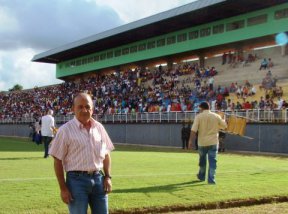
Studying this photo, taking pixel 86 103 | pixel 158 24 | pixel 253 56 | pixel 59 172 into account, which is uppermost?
pixel 158 24

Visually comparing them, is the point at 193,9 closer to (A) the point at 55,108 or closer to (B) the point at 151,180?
(A) the point at 55,108

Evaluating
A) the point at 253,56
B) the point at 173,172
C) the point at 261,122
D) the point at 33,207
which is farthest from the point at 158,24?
the point at 33,207

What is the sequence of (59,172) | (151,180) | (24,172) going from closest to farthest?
(59,172), (151,180), (24,172)

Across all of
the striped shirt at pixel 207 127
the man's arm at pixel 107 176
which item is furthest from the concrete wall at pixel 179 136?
the man's arm at pixel 107 176

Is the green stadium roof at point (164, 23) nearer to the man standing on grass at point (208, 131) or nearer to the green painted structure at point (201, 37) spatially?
the green painted structure at point (201, 37)

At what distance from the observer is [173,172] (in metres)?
13.0

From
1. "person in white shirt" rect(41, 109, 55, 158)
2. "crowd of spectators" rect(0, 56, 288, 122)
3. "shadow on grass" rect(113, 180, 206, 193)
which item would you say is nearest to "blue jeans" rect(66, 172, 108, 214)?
"shadow on grass" rect(113, 180, 206, 193)

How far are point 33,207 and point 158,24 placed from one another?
41571mm

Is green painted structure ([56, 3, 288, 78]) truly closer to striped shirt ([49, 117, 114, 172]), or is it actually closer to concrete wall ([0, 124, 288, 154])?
concrete wall ([0, 124, 288, 154])

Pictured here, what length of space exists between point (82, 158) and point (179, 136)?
2618 centimetres

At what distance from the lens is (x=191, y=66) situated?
43.0 metres

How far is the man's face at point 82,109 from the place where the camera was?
500 cm

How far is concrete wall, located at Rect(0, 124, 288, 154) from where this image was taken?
2491 cm

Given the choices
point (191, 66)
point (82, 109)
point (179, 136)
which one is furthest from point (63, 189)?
point (191, 66)
